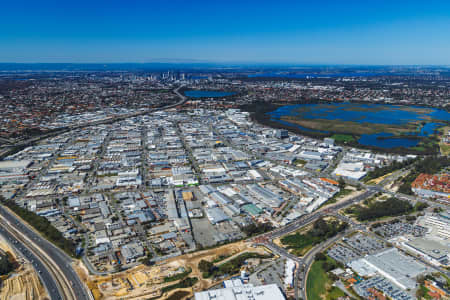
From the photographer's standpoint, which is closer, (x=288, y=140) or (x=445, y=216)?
(x=445, y=216)

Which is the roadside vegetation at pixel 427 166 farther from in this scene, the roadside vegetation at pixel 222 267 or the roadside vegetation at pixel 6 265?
the roadside vegetation at pixel 6 265

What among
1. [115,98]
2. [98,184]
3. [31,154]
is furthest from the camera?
[115,98]

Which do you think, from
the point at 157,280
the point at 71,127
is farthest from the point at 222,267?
the point at 71,127

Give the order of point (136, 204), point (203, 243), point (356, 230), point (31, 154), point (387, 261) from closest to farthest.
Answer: point (387, 261) < point (203, 243) < point (356, 230) < point (136, 204) < point (31, 154)

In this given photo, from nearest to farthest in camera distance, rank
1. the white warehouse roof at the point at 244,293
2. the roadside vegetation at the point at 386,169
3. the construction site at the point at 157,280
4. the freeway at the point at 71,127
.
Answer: the white warehouse roof at the point at 244,293, the construction site at the point at 157,280, the roadside vegetation at the point at 386,169, the freeway at the point at 71,127

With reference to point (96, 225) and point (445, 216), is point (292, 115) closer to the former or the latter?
point (445, 216)

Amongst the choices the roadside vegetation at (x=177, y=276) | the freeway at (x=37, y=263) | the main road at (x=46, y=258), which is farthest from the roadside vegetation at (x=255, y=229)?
the freeway at (x=37, y=263)

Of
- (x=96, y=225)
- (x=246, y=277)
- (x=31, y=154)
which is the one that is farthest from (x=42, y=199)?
(x=246, y=277)
